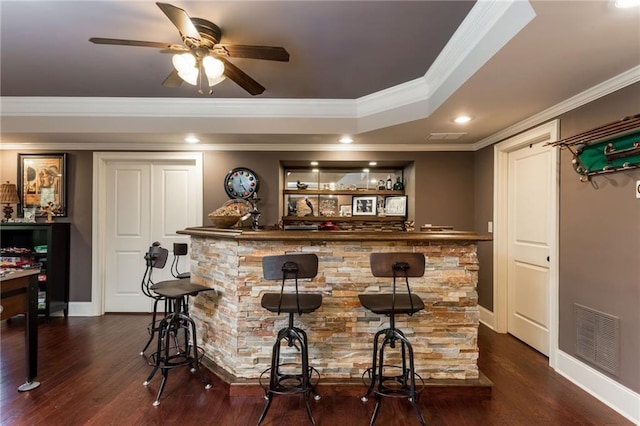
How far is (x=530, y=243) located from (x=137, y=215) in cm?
480

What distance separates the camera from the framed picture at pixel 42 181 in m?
4.15

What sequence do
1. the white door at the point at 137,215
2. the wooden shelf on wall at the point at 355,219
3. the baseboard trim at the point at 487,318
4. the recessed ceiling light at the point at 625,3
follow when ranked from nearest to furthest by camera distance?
the recessed ceiling light at the point at 625,3
the baseboard trim at the point at 487,318
the white door at the point at 137,215
the wooden shelf on wall at the point at 355,219

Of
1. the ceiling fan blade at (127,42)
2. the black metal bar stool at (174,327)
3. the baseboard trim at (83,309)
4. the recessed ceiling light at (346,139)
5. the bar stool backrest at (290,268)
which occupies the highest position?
the ceiling fan blade at (127,42)

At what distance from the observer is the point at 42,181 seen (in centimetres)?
417

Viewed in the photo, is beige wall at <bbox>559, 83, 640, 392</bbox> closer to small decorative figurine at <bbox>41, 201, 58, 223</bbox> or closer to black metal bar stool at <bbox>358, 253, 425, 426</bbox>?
black metal bar stool at <bbox>358, 253, 425, 426</bbox>

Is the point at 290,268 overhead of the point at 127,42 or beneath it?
beneath

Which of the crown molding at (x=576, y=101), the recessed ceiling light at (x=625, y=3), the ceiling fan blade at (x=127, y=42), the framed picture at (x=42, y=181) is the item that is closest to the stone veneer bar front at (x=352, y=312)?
the ceiling fan blade at (x=127, y=42)

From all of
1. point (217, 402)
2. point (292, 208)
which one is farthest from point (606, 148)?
point (292, 208)

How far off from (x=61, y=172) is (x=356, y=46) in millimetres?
4141

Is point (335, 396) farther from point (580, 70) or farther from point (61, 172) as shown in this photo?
point (61, 172)

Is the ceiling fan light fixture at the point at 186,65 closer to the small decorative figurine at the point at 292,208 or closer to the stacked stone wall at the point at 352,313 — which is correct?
the stacked stone wall at the point at 352,313

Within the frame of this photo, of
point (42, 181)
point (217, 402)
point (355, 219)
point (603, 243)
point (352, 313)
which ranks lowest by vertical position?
point (217, 402)

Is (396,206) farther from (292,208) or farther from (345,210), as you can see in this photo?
(292,208)

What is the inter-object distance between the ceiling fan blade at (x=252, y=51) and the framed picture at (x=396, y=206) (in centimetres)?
294
